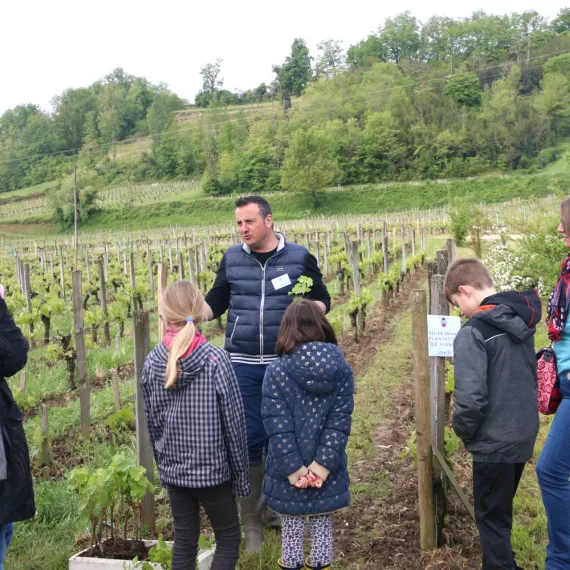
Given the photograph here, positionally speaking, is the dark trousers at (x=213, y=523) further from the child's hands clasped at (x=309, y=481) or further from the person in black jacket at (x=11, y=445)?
the person in black jacket at (x=11, y=445)

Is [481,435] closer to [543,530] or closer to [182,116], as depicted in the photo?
[543,530]

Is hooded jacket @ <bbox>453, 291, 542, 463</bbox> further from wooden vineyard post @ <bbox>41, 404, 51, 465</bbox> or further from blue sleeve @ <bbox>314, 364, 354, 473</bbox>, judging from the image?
wooden vineyard post @ <bbox>41, 404, 51, 465</bbox>

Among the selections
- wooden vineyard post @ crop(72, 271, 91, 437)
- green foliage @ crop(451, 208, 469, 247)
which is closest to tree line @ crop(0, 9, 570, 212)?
green foliage @ crop(451, 208, 469, 247)

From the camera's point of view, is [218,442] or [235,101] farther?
[235,101]

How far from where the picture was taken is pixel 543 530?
3820 millimetres

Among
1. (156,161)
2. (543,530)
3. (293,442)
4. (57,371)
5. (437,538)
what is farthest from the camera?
(156,161)

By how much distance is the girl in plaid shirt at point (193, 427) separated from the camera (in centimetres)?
287

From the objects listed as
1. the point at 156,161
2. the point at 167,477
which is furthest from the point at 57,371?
the point at 156,161

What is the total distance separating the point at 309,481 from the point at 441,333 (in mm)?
1138

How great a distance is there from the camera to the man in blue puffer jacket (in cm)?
369

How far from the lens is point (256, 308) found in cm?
373

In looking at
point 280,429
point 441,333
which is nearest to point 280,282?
point 441,333

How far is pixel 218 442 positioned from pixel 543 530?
212cm

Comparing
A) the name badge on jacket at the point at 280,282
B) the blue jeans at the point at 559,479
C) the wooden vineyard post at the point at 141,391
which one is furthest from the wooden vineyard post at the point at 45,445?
the blue jeans at the point at 559,479
